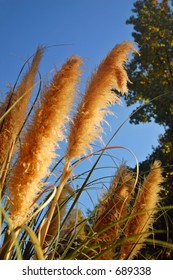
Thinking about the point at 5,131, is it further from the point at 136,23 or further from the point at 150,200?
the point at 136,23

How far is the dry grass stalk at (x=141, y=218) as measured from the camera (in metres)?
2.25

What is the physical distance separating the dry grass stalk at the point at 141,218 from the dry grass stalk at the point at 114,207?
0.20ft

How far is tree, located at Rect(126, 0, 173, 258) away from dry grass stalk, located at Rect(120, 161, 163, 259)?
9474mm

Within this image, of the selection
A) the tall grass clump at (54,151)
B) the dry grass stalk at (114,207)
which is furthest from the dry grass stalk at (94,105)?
the dry grass stalk at (114,207)

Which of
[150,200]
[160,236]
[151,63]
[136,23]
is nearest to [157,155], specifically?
[160,236]

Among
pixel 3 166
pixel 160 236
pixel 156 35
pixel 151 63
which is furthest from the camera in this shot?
pixel 151 63

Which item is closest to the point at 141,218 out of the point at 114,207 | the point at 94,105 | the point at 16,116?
the point at 114,207

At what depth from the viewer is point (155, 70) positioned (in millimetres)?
15148

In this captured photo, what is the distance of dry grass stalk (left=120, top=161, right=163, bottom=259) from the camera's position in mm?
2254

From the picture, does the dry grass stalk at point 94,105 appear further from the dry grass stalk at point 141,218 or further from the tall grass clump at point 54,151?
the dry grass stalk at point 141,218

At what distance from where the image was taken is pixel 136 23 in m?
14.6

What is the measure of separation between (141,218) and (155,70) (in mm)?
13384

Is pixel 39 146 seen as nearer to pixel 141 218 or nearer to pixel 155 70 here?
pixel 141 218
